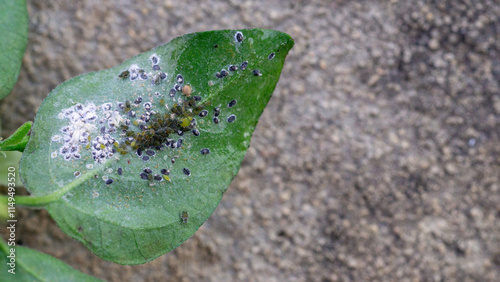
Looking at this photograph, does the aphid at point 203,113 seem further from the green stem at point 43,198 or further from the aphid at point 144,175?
the green stem at point 43,198

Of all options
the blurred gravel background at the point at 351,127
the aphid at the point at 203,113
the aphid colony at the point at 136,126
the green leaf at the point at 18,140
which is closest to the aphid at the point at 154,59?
the aphid colony at the point at 136,126

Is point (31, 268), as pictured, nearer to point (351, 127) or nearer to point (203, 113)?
point (203, 113)

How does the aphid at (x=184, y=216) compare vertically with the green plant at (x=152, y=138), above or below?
below

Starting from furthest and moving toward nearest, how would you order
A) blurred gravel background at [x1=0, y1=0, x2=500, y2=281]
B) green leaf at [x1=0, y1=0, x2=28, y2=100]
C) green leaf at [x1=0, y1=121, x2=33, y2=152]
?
blurred gravel background at [x1=0, y1=0, x2=500, y2=281]
green leaf at [x1=0, y1=0, x2=28, y2=100]
green leaf at [x1=0, y1=121, x2=33, y2=152]

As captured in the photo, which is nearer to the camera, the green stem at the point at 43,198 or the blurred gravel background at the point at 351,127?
the green stem at the point at 43,198

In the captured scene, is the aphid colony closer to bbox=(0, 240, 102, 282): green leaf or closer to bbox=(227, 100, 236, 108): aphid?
bbox=(227, 100, 236, 108): aphid

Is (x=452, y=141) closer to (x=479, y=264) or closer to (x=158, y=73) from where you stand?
(x=479, y=264)

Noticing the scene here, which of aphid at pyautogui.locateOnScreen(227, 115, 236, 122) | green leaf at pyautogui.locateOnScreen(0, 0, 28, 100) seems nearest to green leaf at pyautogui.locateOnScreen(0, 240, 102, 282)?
green leaf at pyautogui.locateOnScreen(0, 0, 28, 100)
